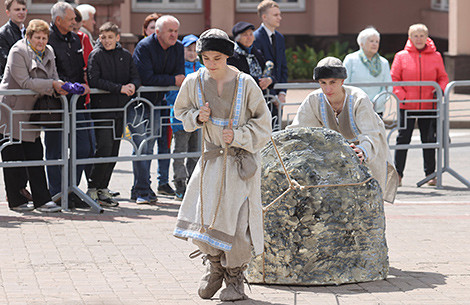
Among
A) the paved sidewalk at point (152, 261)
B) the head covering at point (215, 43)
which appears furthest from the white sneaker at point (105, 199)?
the head covering at point (215, 43)

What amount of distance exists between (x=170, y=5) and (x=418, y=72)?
14657 millimetres

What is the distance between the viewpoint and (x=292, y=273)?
703 cm

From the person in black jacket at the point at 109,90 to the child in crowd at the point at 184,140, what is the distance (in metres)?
0.68

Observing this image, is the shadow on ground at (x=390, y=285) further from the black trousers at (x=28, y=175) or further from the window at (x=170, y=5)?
the window at (x=170, y=5)

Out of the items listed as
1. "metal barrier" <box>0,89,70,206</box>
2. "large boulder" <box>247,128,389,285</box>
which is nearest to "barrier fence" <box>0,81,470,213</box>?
"metal barrier" <box>0,89,70,206</box>

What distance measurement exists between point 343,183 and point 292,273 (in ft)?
2.42

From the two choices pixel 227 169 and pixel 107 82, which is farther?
pixel 107 82

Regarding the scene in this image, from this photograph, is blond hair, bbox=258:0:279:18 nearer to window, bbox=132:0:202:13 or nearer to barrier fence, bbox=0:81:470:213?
barrier fence, bbox=0:81:470:213

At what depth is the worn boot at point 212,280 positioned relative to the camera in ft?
21.7

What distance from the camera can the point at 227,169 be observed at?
6.45 meters

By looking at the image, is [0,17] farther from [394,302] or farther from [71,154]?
[394,302]

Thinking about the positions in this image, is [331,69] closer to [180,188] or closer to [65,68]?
[65,68]

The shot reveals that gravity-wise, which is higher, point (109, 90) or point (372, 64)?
point (372, 64)

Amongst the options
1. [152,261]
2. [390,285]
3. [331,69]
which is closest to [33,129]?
[152,261]
